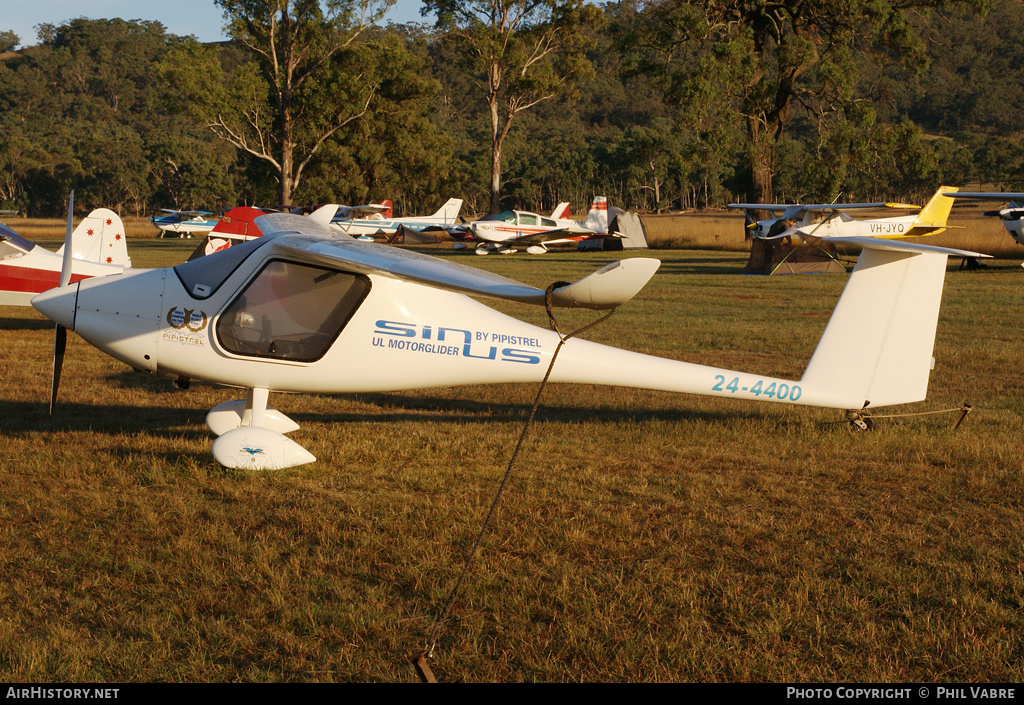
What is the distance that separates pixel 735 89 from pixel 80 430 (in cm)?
3297

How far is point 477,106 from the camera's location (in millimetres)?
140250

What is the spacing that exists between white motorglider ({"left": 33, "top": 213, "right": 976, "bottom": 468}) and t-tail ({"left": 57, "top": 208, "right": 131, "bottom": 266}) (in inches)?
350

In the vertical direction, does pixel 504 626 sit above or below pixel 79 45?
below

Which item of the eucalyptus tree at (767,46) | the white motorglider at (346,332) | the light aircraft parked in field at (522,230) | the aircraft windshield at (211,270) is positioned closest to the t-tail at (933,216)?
the eucalyptus tree at (767,46)

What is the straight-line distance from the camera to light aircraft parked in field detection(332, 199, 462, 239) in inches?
1676

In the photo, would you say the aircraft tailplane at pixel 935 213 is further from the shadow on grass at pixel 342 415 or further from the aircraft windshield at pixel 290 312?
the aircraft windshield at pixel 290 312

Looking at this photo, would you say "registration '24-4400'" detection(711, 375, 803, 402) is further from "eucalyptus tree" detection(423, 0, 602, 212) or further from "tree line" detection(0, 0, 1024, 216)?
"eucalyptus tree" detection(423, 0, 602, 212)

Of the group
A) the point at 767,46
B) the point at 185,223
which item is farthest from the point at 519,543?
the point at 185,223

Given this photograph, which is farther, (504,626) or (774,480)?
(774,480)

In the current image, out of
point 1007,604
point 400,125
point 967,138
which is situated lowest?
point 1007,604

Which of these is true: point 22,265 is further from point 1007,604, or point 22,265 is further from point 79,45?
point 79,45

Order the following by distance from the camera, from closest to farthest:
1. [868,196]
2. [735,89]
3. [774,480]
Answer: [774,480] < [735,89] < [868,196]

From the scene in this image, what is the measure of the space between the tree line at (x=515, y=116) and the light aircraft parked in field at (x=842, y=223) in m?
6.52

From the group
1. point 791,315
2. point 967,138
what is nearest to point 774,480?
point 791,315
